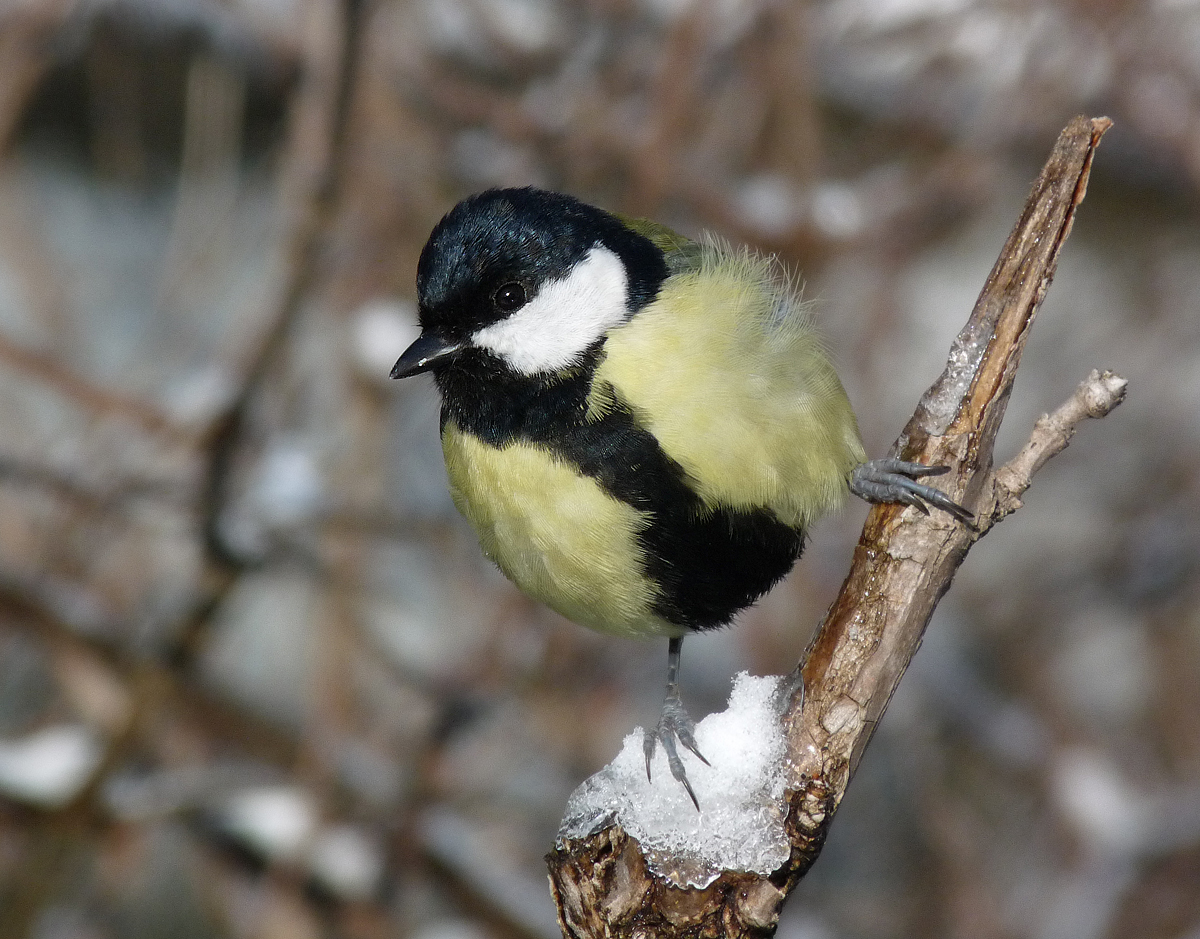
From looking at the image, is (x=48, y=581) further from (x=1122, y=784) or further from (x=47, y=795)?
(x=1122, y=784)

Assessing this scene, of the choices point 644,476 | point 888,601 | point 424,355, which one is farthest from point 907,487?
point 424,355

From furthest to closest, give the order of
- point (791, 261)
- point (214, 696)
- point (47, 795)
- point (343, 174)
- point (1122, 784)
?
point (1122, 784) < point (214, 696) < point (791, 261) < point (47, 795) < point (343, 174)

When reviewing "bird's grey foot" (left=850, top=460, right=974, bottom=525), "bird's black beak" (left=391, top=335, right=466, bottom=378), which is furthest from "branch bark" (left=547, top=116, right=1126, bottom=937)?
"bird's black beak" (left=391, top=335, right=466, bottom=378)

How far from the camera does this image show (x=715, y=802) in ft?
2.93

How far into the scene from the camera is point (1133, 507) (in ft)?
9.34

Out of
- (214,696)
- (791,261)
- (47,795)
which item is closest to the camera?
(47,795)

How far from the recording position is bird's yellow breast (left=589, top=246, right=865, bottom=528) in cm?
101

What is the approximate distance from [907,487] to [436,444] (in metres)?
1.66

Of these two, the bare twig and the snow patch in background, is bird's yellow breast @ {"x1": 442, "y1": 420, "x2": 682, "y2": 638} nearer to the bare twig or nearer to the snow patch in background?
the snow patch in background

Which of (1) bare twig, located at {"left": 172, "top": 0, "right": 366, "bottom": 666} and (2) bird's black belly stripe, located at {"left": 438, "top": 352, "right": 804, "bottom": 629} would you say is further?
(1) bare twig, located at {"left": 172, "top": 0, "right": 366, "bottom": 666}

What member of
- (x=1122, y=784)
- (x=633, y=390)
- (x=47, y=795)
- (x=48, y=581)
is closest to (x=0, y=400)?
(x=48, y=581)

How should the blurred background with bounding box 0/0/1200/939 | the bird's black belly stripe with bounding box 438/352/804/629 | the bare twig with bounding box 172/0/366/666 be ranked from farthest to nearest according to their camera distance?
the blurred background with bounding box 0/0/1200/939
the bare twig with bounding box 172/0/366/666
the bird's black belly stripe with bounding box 438/352/804/629

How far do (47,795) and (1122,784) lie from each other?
7.67 feet

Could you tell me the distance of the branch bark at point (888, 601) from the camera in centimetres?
85
